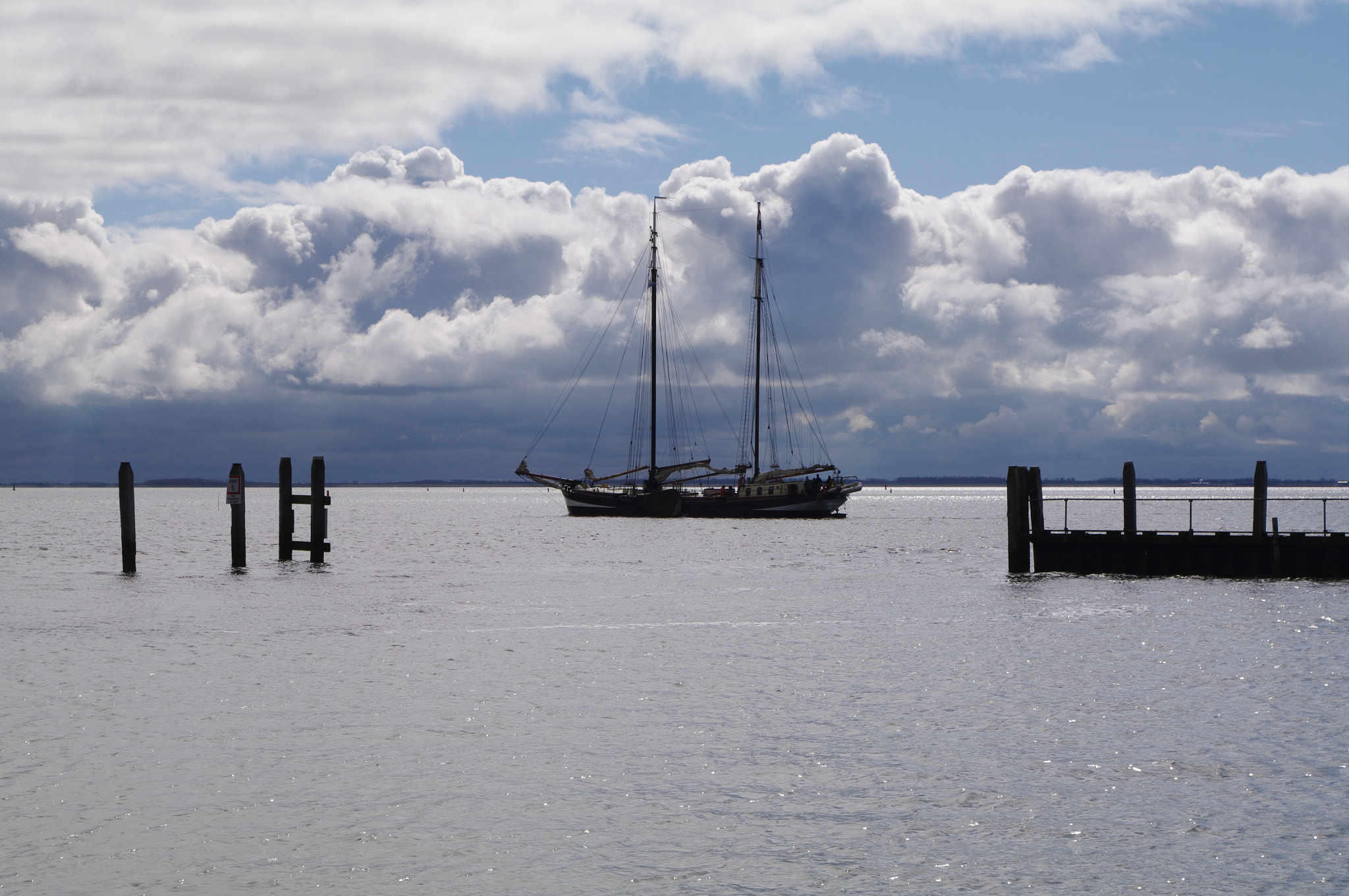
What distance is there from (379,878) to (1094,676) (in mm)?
15484

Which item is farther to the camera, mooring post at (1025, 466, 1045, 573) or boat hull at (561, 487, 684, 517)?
boat hull at (561, 487, 684, 517)

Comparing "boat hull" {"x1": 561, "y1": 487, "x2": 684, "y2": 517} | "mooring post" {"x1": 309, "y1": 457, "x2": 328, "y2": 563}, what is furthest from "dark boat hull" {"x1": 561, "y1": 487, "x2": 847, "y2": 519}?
"mooring post" {"x1": 309, "y1": 457, "x2": 328, "y2": 563}

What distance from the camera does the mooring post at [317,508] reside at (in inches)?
1738

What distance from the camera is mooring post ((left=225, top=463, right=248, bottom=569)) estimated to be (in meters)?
43.2

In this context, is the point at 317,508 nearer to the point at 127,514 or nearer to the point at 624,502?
the point at 127,514

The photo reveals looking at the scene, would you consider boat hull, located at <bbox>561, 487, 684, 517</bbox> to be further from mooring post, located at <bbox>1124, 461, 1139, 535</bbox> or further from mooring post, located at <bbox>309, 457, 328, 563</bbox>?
mooring post, located at <bbox>1124, 461, 1139, 535</bbox>

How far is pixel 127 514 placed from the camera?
4341 centimetres

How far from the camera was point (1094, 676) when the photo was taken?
72.3 ft

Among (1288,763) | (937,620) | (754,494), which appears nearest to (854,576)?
(937,620)

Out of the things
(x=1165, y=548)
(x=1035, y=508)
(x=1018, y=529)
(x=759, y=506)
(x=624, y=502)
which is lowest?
(x=759, y=506)

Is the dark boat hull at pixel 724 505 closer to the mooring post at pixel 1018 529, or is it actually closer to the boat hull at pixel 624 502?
the boat hull at pixel 624 502

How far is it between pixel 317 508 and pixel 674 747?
3246cm

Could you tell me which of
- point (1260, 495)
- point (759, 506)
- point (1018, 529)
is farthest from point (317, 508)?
point (759, 506)

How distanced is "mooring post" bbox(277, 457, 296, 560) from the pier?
85.1ft
